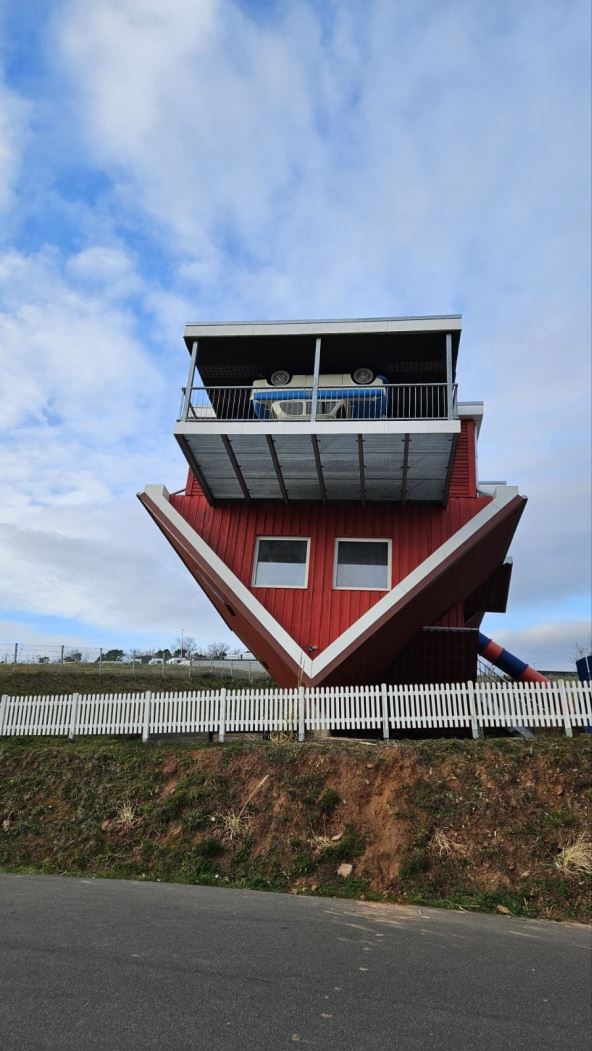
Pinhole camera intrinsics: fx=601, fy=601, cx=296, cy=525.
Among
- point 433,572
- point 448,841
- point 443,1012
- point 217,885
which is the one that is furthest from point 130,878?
point 433,572

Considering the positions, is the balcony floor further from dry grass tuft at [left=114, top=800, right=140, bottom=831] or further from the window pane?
dry grass tuft at [left=114, top=800, right=140, bottom=831]

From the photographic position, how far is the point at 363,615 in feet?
47.7

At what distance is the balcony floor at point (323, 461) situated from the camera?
44.5ft

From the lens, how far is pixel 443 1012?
4.39m

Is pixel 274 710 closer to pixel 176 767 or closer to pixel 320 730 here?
pixel 320 730

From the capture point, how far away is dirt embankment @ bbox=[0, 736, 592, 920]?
8453 mm

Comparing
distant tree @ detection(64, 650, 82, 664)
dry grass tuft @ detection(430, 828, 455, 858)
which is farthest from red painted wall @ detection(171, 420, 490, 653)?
distant tree @ detection(64, 650, 82, 664)

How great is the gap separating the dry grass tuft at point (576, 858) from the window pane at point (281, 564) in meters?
8.39

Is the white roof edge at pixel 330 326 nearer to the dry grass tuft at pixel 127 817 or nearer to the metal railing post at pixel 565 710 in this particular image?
the metal railing post at pixel 565 710

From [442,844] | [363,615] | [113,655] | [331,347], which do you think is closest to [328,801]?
[442,844]

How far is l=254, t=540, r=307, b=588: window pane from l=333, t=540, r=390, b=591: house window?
36.5 inches

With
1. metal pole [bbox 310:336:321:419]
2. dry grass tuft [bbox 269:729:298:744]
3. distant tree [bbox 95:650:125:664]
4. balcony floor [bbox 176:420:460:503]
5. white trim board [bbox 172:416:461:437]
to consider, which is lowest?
dry grass tuft [bbox 269:729:298:744]

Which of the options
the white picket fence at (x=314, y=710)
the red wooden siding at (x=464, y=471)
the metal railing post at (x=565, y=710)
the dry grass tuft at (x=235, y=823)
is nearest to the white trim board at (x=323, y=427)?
the red wooden siding at (x=464, y=471)

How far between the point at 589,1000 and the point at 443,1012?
1.42m
